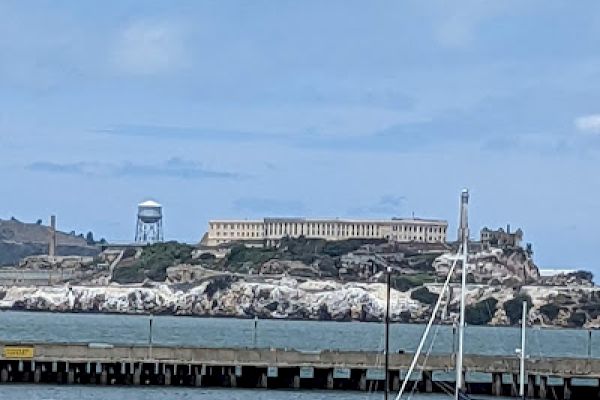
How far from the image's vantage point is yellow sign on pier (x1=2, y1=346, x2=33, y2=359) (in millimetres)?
82438

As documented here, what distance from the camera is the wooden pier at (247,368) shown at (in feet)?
268

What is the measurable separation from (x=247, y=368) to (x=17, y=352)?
37.9ft

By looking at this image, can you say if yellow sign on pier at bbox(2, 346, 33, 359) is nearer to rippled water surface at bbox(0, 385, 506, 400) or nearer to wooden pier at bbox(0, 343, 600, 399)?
wooden pier at bbox(0, 343, 600, 399)

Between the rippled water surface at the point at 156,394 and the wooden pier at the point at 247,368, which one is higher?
the wooden pier at the point at 247,368

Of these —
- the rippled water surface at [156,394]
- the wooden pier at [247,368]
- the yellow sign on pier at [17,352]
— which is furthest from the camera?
the yellow sign on pier at [17,352]

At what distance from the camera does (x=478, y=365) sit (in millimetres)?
81438

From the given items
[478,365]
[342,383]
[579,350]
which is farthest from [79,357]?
[579,350]

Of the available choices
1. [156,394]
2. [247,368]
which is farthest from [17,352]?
[247,368]

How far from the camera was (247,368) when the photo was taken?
8494 cm

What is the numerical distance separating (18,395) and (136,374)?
854 centimetres

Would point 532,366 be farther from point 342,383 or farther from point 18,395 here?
point 18,395

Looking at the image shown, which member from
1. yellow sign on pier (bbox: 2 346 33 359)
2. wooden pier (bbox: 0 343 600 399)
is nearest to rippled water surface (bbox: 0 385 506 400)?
wooden pier (bbox: 0 343 600 399)

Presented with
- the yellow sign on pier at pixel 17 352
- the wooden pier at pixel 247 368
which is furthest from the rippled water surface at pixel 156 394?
the yellow sign on pier at pixel 17 352

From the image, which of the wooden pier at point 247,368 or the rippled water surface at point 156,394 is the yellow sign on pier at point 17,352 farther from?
the rippled water surface at point 156,394
